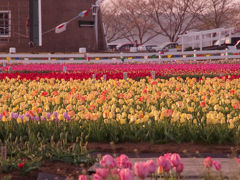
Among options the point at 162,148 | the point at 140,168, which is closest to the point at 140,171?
the point at 140,168

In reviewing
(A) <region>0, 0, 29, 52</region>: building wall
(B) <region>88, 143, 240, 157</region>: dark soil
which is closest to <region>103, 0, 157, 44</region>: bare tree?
(A) <region>0, 0, 29, 52</region>: building wall

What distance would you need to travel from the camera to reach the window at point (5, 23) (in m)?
36.3

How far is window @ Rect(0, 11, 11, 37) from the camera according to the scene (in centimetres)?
3631

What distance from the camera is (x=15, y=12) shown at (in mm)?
36531

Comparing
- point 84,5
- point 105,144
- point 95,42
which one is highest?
point 84,5

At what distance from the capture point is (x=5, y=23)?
36.6m

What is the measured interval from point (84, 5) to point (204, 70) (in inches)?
882

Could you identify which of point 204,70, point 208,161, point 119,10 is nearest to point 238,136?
point 208,161

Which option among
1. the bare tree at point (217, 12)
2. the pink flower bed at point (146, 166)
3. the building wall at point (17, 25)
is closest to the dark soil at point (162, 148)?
the pink flower bed at point (146, 166)

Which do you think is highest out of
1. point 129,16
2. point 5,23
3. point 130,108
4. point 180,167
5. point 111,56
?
point 129,16

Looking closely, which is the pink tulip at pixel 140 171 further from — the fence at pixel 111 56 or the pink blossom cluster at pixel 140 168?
the fence at pixel 111 56

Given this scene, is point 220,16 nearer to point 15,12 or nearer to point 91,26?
point 91,26

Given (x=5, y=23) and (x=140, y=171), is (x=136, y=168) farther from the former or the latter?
(x=5, y=23)

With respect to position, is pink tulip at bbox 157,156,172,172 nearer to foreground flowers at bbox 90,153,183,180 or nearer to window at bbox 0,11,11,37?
foreground flowers at bbox 90,153,183,180
